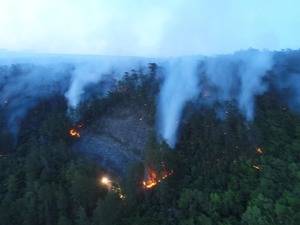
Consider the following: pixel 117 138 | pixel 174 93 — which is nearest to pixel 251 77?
pixel 174 93

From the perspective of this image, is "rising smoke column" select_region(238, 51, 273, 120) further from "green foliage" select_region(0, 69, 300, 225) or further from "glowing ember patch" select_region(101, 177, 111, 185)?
"glowing ember patch" select_region(101, 177, 111, 185)

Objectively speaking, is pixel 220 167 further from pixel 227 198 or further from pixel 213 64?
pixel 213 64

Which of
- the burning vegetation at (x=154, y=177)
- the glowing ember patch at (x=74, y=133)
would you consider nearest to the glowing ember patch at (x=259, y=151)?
the burning vegetation at (x=154, y=177)

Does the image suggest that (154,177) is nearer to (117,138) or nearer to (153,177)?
(153,177)

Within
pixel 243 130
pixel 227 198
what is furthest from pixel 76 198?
pixel 243 130

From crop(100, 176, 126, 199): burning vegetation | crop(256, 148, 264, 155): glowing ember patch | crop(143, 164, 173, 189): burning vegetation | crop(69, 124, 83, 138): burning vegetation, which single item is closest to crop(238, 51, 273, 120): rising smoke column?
crop(256, 148, 264, 155): glowing ember patch

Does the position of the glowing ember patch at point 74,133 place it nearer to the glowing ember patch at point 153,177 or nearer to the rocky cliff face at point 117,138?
the rocky cliff face at point 117,138
